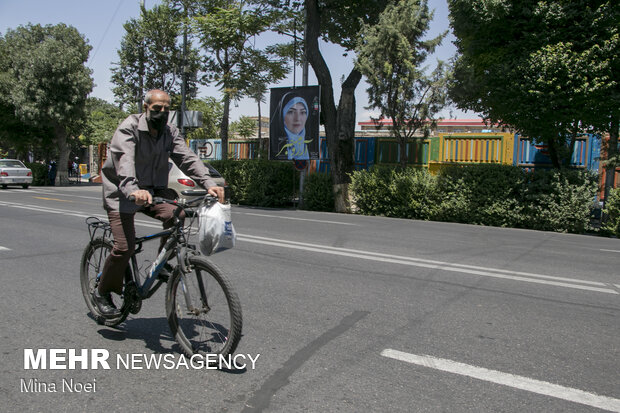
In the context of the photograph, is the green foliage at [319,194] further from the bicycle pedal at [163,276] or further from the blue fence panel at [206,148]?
the bicycle pedal at [163,276]

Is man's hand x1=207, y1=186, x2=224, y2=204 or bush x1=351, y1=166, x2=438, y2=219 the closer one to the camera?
man's hand x1=207, y1=186, x2=224, y2=204

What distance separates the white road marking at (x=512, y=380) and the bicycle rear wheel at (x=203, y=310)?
46.4 inches

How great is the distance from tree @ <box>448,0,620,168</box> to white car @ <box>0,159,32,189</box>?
2256 cm

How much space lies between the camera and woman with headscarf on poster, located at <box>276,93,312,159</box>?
1814cm

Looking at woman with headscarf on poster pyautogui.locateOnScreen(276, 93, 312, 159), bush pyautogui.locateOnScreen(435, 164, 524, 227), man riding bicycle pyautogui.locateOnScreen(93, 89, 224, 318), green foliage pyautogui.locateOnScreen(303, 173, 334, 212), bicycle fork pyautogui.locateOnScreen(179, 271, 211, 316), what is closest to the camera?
bicycle fork pyautogui.locateOnScreen(179, 271, 211, 316)

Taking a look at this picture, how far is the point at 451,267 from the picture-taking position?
7016mm

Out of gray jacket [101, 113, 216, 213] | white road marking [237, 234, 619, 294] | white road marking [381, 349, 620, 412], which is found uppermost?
gray jacket [101, 113, 216, 213]

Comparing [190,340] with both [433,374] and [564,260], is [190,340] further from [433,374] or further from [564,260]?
[564,260]

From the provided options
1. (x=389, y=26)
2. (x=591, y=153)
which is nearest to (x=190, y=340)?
(x=389, y=26)

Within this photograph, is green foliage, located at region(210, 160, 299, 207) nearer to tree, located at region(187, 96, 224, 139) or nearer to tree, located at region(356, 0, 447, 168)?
tree, located at region(356, 0, 447, 168)

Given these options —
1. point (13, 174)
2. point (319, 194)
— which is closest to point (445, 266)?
point (319, 194)

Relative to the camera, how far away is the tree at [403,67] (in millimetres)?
15297

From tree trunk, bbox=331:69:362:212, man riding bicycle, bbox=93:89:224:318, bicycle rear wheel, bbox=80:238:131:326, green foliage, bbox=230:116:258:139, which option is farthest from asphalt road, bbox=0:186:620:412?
green foliage, bbox=230:116:258:139

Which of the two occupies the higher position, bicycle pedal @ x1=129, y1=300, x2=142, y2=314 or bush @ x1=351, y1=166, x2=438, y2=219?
bush @ x1=351, y1=166, x2=438, y2=219
